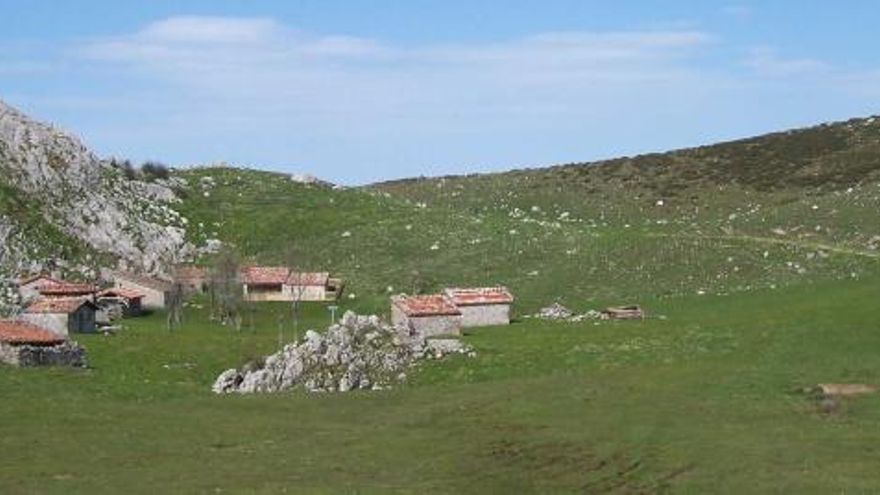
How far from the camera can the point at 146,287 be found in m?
122

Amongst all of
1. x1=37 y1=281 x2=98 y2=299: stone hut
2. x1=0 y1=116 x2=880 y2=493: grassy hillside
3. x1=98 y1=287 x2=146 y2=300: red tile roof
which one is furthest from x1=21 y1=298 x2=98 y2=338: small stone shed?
x1=98 y1=287 x2=146 y2=300: red tile roof

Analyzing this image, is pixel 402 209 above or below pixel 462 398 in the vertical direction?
above

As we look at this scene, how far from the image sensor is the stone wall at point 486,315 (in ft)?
339

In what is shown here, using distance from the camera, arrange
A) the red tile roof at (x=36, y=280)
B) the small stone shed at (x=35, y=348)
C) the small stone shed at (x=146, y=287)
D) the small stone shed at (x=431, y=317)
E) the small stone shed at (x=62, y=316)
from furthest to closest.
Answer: the small stone shed at (x=146, y=287) → the red tile roof at (x=36, y=280) → the small stone shed at (x=62, y=316) → the small stone shed at (x=431, y=317) → the small stone shed at (x=35, y=348)

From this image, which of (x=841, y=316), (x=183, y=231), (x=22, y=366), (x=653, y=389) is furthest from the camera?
(x=183, y=231)

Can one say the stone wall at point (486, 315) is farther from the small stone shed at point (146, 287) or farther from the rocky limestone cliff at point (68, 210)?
the rocky limestone cliff at point (68, 210)

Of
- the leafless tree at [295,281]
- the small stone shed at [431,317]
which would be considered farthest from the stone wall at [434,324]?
the leafless tree at [295,281]

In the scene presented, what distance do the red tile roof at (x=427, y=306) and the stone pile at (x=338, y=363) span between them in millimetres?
10548

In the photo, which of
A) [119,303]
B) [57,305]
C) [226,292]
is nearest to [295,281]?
[226,292]

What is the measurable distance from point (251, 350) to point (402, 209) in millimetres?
79899

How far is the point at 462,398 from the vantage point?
6712cm

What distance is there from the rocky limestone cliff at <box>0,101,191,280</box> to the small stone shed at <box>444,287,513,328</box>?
Answer: 4197 centimetres

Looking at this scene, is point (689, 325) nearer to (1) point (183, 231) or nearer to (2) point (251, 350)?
(2) point (251, 350)

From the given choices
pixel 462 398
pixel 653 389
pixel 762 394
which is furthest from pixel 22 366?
pixel 762 394
